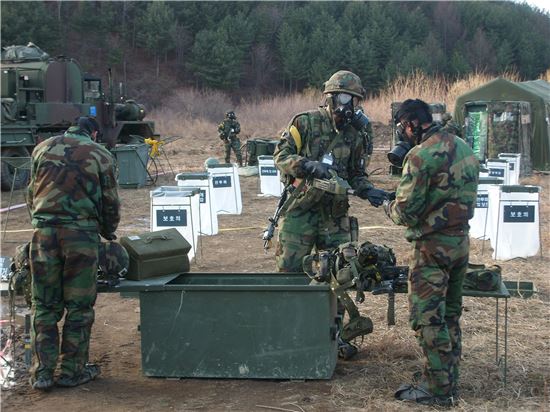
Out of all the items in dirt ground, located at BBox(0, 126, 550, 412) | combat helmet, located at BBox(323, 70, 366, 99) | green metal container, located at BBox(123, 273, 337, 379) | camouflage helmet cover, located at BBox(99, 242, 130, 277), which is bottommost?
dirt ground, located at BBox(0, 126, 550, 412)

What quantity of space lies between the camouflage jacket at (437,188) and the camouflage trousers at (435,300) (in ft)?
0.29

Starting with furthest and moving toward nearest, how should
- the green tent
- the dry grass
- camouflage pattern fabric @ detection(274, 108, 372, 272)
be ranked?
the dry grass → the green tent → camouflage pattern fabric @ detection(274, 108, 372, 272)

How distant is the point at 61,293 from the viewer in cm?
533

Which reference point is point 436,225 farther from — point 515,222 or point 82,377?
point 515,222

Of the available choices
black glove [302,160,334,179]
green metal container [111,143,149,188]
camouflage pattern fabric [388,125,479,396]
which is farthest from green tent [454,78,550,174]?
camouflage pattern fabric [388,125,479,396]

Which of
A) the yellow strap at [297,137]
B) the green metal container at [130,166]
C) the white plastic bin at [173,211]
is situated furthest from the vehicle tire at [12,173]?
the yellow strap at [297,137]

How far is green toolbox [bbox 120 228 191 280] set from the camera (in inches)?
220

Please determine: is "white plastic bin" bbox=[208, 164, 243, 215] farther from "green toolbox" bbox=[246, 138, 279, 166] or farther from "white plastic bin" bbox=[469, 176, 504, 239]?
"green toolbox" bbox=[246, 138, 279, 166]

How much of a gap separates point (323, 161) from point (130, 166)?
38.9 ft

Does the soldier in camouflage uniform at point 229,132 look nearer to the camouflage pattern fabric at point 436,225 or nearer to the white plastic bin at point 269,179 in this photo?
the white plastic bin at point 269,179

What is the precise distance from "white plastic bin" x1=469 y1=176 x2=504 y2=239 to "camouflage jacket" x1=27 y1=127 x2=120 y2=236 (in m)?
6.22

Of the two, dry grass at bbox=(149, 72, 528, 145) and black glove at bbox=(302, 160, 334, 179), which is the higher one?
dry grass at bbox=(149, 72, 528, 145)

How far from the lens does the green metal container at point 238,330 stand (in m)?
5.27

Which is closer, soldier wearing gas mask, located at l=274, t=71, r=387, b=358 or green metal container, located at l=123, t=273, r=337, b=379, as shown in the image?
green metal container, located at l=123, t=273, r=337, b=379
